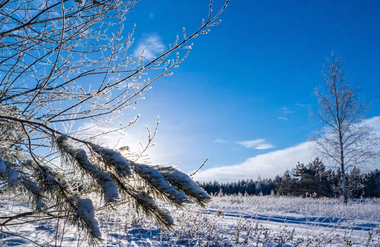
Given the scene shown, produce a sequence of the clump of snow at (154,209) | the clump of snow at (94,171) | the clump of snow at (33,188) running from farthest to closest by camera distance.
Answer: the clump of snow at (33,188) → the clump of snow at (154,209) → the clump of snow at (94,171)

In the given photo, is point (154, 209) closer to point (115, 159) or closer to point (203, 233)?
point (115, 159)

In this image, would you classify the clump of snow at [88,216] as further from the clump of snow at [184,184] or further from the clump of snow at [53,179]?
the clump of snow at [184,184]

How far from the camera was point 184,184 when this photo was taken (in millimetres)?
1184

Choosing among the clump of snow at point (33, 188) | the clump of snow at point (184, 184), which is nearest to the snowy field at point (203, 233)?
the clump of snow at point (33, 188)

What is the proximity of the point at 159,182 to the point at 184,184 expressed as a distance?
0.35ft

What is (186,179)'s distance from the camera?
1188 mm

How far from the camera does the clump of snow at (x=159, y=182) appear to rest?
112 centimetres

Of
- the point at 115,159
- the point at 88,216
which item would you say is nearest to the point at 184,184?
the point at 115,159

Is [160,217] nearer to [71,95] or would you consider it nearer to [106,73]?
[106,73]

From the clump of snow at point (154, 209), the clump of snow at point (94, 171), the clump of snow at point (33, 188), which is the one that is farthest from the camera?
the clump of snow at point (33, 188)

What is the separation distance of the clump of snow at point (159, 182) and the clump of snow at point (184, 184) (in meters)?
0.06

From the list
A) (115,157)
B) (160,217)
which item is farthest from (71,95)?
(160,217)

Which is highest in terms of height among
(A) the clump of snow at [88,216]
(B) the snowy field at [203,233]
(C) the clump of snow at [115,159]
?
(C) the clump of snow at [115,159]

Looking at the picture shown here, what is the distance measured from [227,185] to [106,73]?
5343cm
